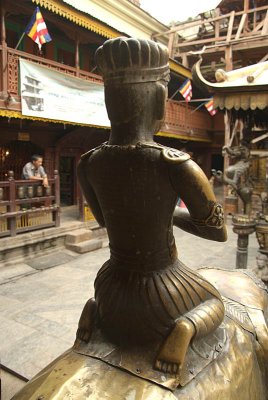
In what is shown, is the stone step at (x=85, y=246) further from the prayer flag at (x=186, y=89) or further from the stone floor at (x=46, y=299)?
the prayer flag at (x=186, y=89)

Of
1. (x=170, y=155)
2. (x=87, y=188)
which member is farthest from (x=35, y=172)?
(x=170, y=155)

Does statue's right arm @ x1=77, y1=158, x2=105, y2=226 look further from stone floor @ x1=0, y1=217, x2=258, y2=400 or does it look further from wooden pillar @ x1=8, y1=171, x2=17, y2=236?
wooden pillar @ x1=8, y1=171, x2=17, y2=236

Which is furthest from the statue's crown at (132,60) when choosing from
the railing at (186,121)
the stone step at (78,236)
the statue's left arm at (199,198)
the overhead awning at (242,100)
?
the railing at (186,121)

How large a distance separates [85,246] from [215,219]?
6518mm

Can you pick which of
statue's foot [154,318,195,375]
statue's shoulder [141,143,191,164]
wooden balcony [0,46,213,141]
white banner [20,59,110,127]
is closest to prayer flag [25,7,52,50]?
wooden balcony [0,46,213,141]

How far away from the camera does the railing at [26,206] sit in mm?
7129

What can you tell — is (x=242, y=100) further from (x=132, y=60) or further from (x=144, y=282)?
(x=144, y=282)

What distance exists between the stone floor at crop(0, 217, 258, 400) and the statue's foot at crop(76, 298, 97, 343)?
167cm

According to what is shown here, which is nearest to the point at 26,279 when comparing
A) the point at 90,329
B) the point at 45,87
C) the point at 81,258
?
the point at 81,258

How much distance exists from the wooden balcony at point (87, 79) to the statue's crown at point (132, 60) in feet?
20.1

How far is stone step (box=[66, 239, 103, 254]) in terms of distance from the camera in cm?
776

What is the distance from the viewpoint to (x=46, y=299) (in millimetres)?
5117

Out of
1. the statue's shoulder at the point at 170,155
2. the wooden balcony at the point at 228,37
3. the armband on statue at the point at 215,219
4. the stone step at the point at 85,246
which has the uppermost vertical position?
the wooden balcony at the point at 228,37

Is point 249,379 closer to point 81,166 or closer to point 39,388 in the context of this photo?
point 39,388
